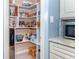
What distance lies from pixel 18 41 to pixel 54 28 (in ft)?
2.38

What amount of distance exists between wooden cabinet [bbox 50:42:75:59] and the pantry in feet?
1.40

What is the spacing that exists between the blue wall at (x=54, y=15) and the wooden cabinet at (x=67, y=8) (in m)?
0.08

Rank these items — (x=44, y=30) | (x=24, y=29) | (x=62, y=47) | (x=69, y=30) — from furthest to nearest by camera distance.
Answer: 1. (x=24, y=29)
2. (x=44, y=30)
3. (x=69, y=30)
4. (x=62, y=47)

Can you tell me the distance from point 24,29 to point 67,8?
89cm

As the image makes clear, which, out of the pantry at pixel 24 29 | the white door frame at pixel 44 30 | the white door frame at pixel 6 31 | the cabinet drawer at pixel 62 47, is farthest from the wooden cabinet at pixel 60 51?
the white door frame at pixel 6 31

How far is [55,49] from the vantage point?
205 centimetres

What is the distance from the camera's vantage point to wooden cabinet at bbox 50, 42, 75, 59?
1.67 meters

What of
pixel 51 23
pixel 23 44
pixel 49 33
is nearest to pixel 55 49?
pixel 49 33

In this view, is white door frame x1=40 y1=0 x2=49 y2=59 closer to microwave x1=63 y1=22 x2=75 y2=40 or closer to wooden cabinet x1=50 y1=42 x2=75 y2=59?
wooden cabinet x1=50 y1=42 x2=75 y2=59

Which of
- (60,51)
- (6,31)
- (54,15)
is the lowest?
(60,51)

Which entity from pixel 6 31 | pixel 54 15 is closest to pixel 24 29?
pixel 6 31

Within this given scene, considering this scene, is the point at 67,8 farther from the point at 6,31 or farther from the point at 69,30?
the point at 6,31

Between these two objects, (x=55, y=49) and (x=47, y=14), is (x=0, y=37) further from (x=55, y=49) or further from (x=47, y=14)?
(x=47, y=14)

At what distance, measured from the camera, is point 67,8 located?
2248 millimetres
